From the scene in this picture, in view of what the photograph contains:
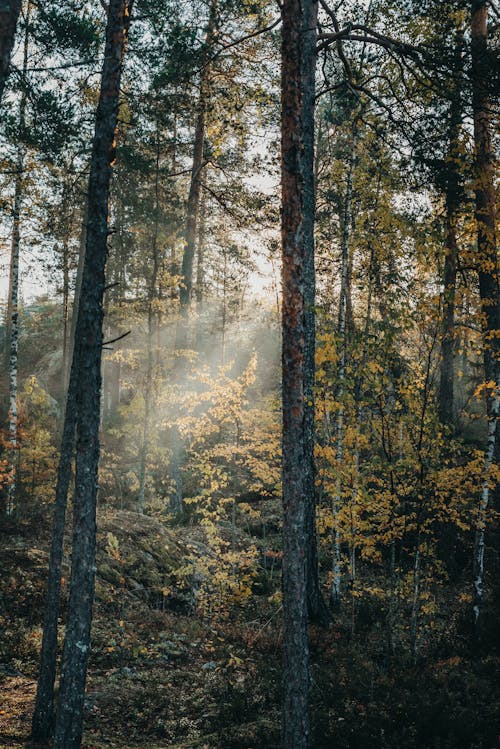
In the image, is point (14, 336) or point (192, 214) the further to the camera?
point (192, 214)

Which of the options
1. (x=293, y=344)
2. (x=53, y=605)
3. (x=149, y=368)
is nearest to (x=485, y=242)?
(x=293, y=344)

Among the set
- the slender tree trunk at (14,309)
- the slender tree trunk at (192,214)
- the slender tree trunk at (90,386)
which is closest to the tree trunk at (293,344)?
the slender tree trunk at (90,386)

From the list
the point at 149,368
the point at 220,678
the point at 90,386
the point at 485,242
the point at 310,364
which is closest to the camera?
the point at 90,386

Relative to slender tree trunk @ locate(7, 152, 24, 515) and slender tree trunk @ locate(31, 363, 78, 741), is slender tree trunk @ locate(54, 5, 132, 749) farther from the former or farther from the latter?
slender tree trunk @ locate(7, 152, 24, 515)

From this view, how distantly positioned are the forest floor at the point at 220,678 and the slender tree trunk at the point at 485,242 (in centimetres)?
232

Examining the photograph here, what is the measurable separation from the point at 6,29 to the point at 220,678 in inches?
353

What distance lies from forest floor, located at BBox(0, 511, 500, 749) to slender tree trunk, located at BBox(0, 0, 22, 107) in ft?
23.6

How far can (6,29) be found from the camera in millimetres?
4605

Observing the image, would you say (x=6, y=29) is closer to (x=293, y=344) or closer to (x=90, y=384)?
(x=90, y=384)

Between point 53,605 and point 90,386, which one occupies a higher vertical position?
point 90,386

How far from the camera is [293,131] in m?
5.26

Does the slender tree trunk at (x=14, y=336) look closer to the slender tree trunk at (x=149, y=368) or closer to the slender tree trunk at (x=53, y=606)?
the slender tree trunk at (x=149, y=368)

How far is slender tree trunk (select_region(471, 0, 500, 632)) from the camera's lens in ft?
26.3

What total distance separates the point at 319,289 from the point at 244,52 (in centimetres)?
989
